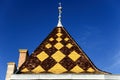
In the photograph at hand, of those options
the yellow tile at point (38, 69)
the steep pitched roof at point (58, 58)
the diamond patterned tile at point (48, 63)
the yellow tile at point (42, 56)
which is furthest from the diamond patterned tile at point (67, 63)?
the yellow tile at point (38, 69)

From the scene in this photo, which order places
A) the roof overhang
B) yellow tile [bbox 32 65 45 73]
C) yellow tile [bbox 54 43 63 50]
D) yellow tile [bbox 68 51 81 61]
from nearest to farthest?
the roof overhang, yellow tile [bbox 32 65 45 73], yellow tile [bbox 68 51 81 61], yellow tile [bbox 54 43 63 50]

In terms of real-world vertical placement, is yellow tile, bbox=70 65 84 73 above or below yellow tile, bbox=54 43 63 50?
below

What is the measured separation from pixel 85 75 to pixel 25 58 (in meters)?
4.40

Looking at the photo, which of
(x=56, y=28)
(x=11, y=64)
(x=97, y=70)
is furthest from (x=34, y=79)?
(x=56, y=28)

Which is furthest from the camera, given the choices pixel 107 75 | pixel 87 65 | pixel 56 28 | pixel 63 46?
pixel 56 28

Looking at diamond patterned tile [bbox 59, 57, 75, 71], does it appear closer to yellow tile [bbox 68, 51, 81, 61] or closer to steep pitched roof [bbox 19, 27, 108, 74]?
steep pitched roof [bbox 19, 27, 108, 74]

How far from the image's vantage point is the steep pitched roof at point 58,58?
1495 centimetres

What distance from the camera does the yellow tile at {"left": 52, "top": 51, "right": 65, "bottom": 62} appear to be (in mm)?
15661

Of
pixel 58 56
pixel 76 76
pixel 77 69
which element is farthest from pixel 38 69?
pixel 76 76

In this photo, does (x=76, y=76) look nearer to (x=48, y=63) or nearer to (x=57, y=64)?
(x=57, y=64)

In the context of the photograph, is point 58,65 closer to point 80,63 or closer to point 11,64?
point 80,63

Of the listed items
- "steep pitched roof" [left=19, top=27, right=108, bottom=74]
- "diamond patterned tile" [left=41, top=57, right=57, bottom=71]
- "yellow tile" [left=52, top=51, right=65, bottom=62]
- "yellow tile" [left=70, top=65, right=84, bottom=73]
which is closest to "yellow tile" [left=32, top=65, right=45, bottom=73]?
"steep pitched roof" [left=19, top=27, right=108, bottom=74]

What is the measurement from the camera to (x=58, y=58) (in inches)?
619

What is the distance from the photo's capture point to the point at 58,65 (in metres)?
15.2
